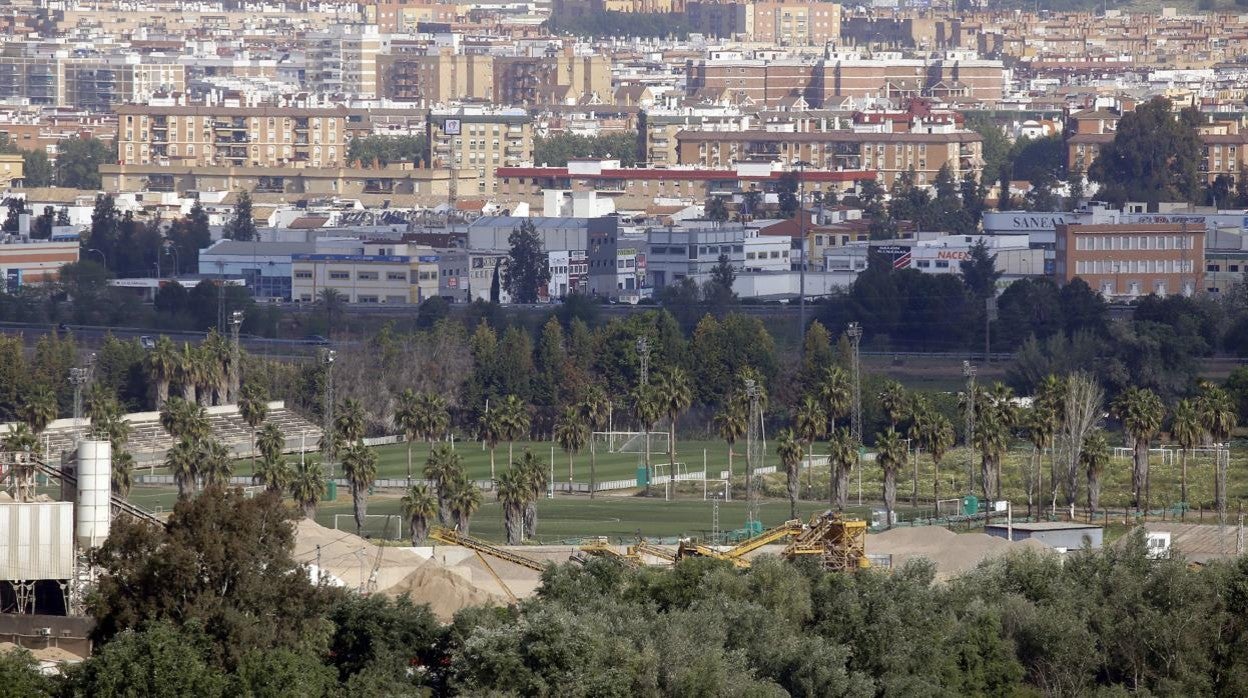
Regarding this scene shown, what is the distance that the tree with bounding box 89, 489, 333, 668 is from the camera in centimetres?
4166

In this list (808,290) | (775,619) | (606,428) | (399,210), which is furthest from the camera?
(399,210)

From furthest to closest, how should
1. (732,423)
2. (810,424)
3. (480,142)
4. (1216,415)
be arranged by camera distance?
1. (480,142)
2. (732,423)
3. (810,424)
4. (1216,415)

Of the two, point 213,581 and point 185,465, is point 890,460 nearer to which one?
point 185,465

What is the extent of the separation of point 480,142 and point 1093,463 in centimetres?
11836

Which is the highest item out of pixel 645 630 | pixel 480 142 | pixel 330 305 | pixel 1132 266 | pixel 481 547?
pixel 480 142

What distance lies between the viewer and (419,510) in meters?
62.7

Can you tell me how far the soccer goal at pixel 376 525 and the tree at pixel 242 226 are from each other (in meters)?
71.6

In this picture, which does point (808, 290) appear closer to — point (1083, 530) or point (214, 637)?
point (1083, 530)

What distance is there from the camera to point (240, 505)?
4244 cm

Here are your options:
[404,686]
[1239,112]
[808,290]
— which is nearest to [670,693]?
[404,686]

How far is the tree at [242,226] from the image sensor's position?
469 ft

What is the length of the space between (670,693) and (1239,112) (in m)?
157

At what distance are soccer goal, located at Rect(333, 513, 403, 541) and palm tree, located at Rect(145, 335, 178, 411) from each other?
17209 millimetres

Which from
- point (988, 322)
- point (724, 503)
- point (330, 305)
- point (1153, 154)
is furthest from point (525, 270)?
point (724, 503)
